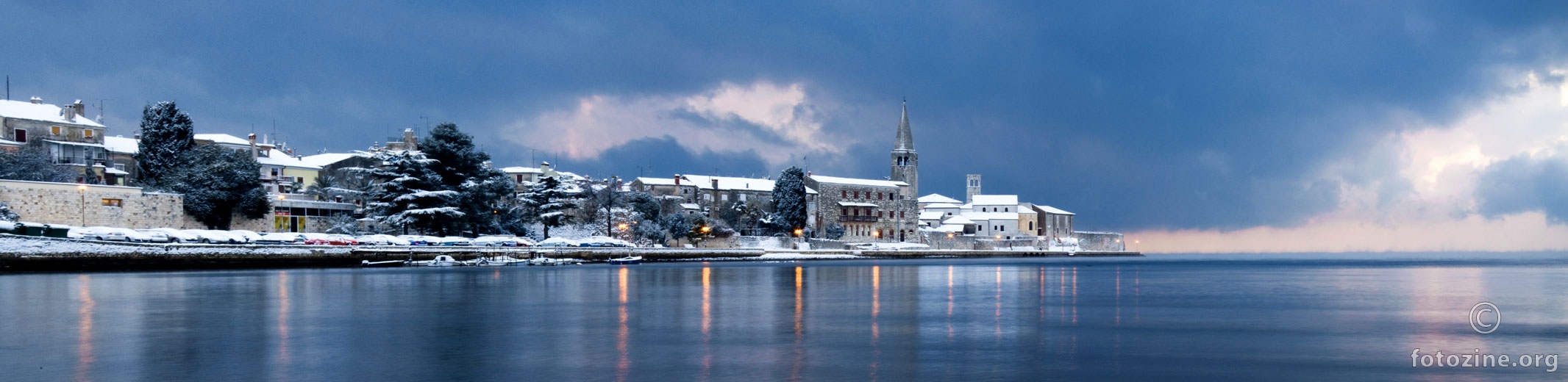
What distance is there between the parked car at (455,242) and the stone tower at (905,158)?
1684 inches

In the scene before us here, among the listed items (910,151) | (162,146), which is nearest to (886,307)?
(162,146)

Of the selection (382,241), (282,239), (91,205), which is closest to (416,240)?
(382,241)

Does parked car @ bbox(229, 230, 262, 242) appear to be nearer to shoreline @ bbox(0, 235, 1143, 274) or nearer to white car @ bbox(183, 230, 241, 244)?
white car @ bbox(183, 230, 241, 244)

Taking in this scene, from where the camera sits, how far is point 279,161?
62.4 meters

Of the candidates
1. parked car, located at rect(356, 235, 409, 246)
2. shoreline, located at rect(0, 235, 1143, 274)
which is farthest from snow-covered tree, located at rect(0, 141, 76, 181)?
parked car, located at rect(356, 235, 409, 246)

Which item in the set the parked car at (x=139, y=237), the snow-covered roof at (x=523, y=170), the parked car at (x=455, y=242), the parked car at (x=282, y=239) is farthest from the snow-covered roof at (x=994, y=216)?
the parked car at (x=139, y=237)

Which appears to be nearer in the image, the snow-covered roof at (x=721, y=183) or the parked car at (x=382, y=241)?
the parked car at (x=382, y=241)

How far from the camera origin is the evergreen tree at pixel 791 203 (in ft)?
236

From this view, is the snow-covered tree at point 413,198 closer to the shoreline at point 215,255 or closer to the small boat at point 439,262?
the shoreline at point 215,255

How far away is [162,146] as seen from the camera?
170 ft

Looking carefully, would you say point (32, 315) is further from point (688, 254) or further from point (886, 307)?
point (688, 254)

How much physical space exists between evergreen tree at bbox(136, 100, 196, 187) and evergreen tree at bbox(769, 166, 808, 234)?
3418cm

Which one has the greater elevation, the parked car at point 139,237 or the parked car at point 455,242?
the parked car at point 139,237

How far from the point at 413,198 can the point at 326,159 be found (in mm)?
19259
